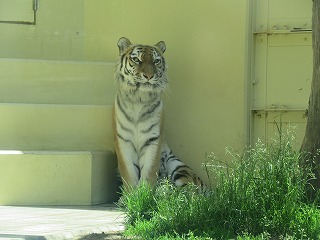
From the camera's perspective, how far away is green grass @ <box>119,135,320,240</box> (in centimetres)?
586

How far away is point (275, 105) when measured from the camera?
9.38m

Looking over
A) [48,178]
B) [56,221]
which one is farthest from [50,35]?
[56,221]

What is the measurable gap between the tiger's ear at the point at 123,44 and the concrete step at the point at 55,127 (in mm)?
732

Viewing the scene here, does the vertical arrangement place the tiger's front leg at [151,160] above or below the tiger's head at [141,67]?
below

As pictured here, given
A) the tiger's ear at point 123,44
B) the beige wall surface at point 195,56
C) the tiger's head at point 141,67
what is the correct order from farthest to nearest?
the beige wall surface at point 195,56, the tiger's ear at point 123,44, the tiger's head at point 141,67

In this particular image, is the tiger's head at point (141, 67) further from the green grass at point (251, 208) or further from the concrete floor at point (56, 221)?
the green grass at point (251, 208)

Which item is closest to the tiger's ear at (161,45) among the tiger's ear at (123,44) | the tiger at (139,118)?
the tiger at (139,118)

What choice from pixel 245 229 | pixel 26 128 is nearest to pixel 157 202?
pixel 245 229

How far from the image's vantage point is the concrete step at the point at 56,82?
30.6 feet

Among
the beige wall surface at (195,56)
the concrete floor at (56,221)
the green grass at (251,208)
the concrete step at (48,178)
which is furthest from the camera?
the beige wall surface at (195,56)

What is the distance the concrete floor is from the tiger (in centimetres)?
66

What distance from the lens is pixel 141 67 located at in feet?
29.1

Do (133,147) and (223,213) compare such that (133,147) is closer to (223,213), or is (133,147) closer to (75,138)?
(75,138)

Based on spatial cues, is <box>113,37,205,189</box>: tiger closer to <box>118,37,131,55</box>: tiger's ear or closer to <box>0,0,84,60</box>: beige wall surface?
<box>118,37,131,55</box>: tiger's ear
